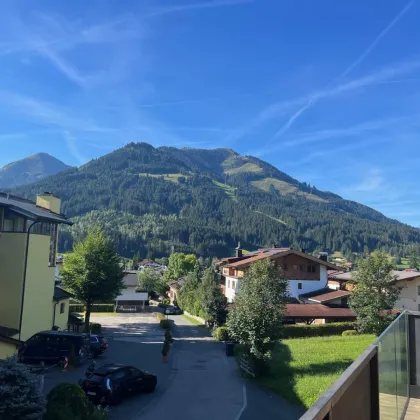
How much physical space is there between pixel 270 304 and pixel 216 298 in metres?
17.4

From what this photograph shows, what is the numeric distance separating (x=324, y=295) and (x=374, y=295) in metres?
15.8

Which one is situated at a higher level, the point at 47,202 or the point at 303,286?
the point at 47,202

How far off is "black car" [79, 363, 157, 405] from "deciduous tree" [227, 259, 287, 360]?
593cm

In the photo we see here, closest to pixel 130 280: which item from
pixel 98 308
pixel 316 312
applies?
pixel 98 308

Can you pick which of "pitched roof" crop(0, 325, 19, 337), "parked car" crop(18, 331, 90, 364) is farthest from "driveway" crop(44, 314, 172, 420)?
"pitched roof" crop(0, 325, 19, 337)

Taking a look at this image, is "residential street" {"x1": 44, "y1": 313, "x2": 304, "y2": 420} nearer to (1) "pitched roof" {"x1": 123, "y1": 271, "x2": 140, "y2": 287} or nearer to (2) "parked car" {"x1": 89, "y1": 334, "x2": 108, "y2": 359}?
(2) "parked car" {"x1": 89, "y1": 334, "x2": 108, "y2": 359}

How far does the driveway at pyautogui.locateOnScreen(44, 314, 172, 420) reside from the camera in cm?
1702

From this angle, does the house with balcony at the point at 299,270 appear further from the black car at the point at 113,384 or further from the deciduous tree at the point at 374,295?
the black car at the point at 113,384

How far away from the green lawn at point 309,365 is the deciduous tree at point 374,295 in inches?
56.8

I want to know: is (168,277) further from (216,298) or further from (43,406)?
(43,406)

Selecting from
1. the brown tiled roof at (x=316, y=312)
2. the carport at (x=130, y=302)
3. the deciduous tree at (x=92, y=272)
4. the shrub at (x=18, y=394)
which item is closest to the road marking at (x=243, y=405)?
the shrub at (x=18, y=394)

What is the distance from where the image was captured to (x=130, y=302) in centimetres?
6312

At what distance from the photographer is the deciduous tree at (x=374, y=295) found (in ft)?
100

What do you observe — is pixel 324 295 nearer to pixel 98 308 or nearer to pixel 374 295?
pixel 374 295
